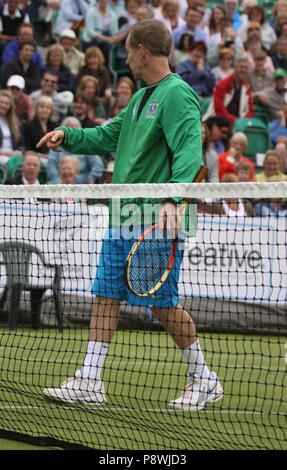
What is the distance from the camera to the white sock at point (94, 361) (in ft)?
22.1

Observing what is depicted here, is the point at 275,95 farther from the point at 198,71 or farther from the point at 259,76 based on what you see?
the point at 198,71

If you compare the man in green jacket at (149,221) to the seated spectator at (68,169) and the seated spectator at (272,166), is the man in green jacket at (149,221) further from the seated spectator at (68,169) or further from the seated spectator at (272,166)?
the seated spectator at (272,166)

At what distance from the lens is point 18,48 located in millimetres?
15578

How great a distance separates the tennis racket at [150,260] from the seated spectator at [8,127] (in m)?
7.36

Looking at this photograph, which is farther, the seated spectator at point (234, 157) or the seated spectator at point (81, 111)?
the seated spectator at point (81, 111)

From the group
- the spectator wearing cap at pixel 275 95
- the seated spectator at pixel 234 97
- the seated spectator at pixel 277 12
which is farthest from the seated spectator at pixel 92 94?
the seated spectator at pixel 277 12

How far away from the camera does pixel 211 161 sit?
14609mm

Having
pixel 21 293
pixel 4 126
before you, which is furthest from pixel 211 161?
pixel 21 293

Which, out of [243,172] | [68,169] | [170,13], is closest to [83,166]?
[68,169]

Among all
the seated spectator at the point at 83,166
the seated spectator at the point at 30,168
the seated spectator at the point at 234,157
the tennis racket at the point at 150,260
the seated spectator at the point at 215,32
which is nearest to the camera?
the tennis racket at the point at 150,260

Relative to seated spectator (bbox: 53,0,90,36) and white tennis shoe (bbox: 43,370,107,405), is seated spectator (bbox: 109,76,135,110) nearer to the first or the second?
seated spectator (bbox: 53,0,90,36)

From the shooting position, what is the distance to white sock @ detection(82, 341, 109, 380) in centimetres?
673

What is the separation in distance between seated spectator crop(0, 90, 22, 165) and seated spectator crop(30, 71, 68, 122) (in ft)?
3.61

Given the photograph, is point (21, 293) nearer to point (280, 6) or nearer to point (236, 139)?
point (236, 139)
